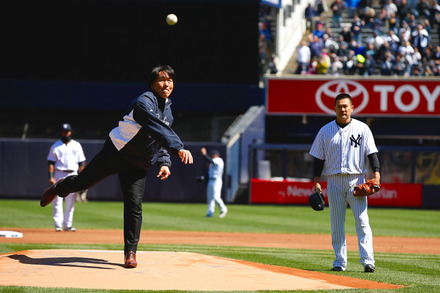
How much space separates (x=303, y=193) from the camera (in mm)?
24906

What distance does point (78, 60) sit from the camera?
94.5ft

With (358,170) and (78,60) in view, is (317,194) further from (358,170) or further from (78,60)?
(78,60)

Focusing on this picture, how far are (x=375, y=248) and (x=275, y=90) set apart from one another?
1473 centimetres

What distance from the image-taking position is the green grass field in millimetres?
8539

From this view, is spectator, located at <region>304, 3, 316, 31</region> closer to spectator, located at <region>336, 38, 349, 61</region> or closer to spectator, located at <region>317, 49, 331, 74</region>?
spectator, located at <region>336, 38, 349, 61</region>

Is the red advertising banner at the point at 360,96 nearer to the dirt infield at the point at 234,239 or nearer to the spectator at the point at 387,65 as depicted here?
the spectator at the point at 387,65

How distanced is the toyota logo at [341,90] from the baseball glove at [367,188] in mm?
18398

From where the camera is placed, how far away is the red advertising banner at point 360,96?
84.7ft

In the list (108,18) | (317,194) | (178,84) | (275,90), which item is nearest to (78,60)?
(108,18)

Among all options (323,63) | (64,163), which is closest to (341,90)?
(323,63)

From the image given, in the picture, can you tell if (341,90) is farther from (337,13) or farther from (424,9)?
(424,9)

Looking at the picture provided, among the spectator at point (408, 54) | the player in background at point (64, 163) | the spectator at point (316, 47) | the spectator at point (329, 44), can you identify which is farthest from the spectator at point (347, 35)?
the player in background at point (64, 163)

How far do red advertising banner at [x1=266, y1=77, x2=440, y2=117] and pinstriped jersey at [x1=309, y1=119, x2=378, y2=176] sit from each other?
1797cm

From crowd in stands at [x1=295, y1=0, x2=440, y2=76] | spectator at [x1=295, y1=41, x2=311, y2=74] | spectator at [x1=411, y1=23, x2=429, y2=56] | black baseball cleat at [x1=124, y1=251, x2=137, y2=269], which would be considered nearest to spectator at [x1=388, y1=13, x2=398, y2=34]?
crowd in stands at [x1=295, y1=0, x2=440, y2=76]
